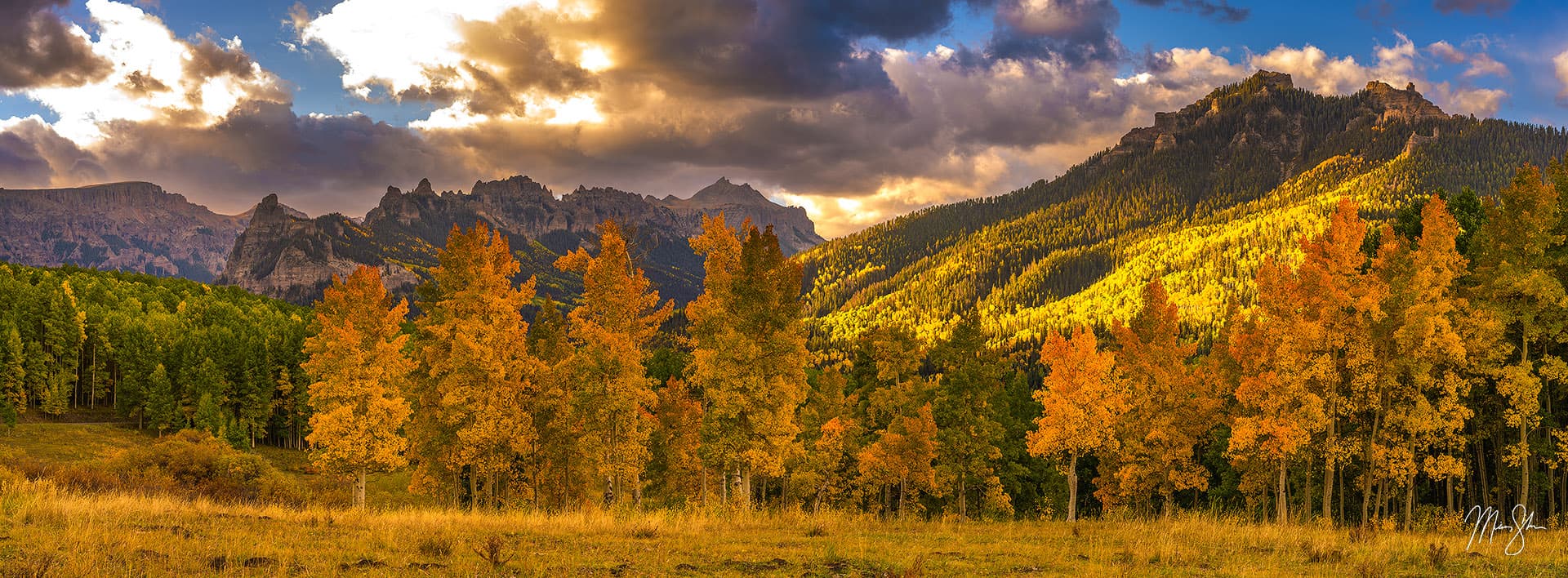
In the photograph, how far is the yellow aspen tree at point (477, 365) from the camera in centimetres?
3200

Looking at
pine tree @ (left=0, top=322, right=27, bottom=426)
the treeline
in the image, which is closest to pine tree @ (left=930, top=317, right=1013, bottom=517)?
the treeline

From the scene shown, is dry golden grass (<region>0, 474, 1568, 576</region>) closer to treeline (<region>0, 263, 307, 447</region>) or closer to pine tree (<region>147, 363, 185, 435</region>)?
treeline (<region>0, 263, 307, 447</region>)

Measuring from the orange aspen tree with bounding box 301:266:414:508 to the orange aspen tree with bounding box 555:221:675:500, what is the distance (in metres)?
10.8

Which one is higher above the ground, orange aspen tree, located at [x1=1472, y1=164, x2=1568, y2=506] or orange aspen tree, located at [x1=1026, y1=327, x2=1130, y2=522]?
orange aspen tree, located at [x1=1472, y1=164, x2=1568, y2=506]

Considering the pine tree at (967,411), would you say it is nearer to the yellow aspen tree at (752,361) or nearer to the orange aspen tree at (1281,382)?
the orange aspen tree at (1281,382)

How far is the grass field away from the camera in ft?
36.9

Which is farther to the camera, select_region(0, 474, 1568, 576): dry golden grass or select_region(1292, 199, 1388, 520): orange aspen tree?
select_region(1292, 199, 1388, 520): orange aspen tree

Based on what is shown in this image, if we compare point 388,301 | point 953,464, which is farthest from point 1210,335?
point 388,301

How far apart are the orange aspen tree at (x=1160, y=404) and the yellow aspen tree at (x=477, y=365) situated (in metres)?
32.7

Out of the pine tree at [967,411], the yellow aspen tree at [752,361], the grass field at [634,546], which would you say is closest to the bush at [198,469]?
the grass field at [634,546]

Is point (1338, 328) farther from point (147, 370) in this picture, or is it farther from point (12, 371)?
point (12, 371)

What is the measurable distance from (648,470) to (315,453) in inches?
709

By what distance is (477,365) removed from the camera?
32.1 m

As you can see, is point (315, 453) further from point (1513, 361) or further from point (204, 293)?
point (204, 293)
